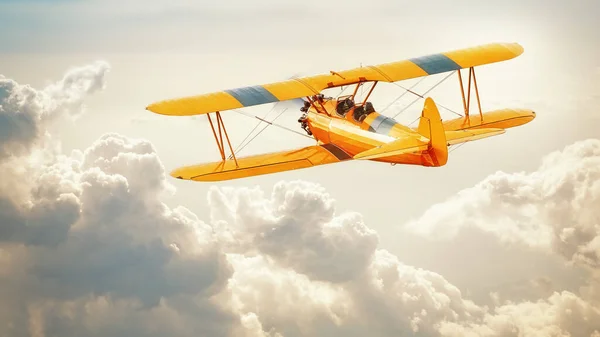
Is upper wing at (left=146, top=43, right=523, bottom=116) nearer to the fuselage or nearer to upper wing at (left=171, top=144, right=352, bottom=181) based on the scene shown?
the fuselage

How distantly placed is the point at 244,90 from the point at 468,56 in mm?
8061

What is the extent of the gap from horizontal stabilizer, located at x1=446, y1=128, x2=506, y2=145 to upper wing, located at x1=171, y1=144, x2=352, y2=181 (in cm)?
364

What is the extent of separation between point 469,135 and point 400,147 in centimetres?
206

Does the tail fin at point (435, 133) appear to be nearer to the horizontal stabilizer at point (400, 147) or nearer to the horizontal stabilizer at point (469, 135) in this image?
the horizontal stabilizer at point (400, 147)

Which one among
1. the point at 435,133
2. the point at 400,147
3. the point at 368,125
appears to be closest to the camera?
the point at 435,133

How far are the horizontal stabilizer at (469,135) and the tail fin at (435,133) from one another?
0.70 metres

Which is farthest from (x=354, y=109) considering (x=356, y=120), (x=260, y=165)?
(x=260, y=165)

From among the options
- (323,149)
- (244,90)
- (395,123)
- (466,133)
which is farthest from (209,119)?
(466,133)

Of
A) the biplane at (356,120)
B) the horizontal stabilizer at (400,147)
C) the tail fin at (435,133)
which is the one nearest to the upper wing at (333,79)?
the biplane at (356,120)

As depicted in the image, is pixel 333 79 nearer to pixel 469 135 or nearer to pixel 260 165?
pixel 260 165

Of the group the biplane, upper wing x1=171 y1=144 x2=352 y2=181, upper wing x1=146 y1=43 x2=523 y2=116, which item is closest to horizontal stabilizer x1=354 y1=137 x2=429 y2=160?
the biplane

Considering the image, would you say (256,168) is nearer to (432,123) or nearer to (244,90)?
(244,90)

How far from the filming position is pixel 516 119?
31.1 metres

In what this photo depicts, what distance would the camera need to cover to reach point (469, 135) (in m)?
25.8
